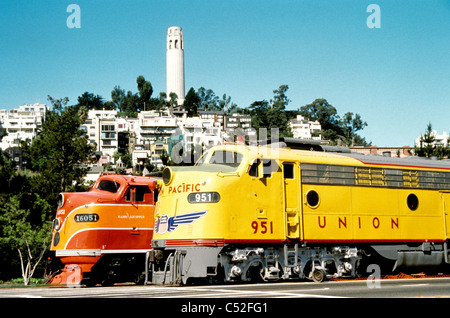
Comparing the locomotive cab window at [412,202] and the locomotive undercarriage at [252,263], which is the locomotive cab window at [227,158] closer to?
the locomotive undercarriage at [252,263]

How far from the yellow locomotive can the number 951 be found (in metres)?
0.03

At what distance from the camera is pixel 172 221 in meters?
16.8

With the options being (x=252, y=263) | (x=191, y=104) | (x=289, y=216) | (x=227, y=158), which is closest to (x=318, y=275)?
(x=289, y=216)

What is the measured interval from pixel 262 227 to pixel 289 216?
1.10 meters

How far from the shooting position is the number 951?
16.5 metres

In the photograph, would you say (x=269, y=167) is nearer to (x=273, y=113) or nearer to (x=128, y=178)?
(x=128, y=178)

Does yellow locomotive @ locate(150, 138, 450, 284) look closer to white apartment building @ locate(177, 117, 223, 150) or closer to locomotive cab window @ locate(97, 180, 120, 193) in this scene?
locomotive cab window @ locate(97, 180, 120, 193)

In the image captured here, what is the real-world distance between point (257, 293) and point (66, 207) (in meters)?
10.0

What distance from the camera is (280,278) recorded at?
17.1 metres

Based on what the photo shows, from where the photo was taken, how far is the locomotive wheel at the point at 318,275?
1728cm

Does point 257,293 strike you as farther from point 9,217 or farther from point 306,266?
point 9,217

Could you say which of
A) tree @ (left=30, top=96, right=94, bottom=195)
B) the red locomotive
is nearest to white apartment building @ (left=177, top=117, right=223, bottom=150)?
tree @ (left=30, top=96, right=94, bottom=195)

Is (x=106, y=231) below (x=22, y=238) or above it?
above
